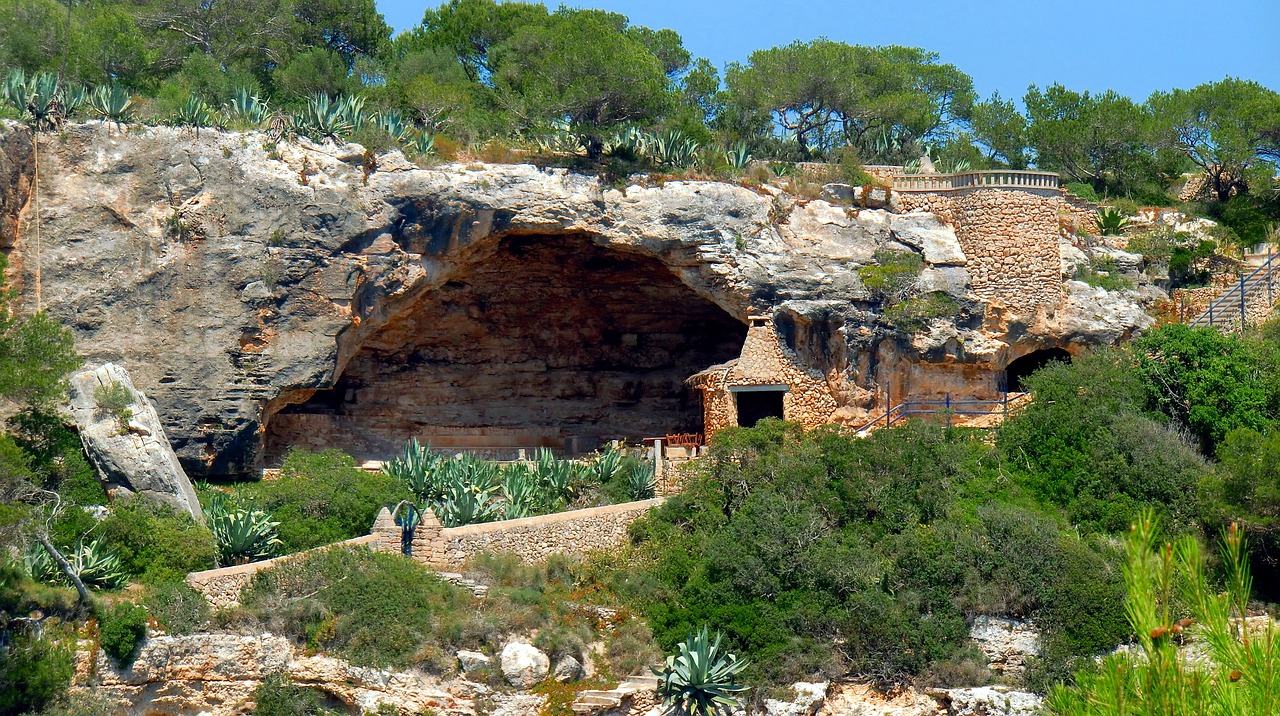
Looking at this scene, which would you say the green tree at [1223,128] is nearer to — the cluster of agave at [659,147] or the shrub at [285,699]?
the cluster of agave at [659,147]

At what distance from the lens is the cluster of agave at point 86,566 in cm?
1997

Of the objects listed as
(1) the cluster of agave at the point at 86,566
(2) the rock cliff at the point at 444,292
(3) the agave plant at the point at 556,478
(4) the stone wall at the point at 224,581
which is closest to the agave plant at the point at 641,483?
(3) the agave plant at the point at 556,478

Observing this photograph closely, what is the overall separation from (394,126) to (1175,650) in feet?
70.0

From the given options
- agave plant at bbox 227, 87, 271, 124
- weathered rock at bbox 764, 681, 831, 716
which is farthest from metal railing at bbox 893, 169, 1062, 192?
agave plant at bbox 227, 87, 271, 124

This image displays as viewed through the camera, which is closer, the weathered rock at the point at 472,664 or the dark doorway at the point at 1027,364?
the weathered rock at the point at 472,664

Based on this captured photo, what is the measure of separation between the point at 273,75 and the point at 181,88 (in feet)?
13.5

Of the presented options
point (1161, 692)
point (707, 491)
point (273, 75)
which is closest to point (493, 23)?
point (273, 75)

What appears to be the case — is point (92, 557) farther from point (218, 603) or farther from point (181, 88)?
point (181, 88)

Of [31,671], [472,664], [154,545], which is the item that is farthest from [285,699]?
[154,545]

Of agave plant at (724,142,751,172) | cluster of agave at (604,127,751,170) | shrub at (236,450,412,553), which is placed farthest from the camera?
agave plant at (724,142,751,172)

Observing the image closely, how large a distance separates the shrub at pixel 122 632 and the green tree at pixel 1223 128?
25.1 metres

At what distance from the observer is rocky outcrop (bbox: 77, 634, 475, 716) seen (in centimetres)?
1930

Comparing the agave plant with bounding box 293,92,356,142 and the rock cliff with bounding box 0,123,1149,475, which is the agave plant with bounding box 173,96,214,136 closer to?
the rock cliff with bounding box 0,123,1149,475

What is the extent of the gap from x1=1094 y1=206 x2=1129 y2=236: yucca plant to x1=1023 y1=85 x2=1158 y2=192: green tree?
10.3 ft
